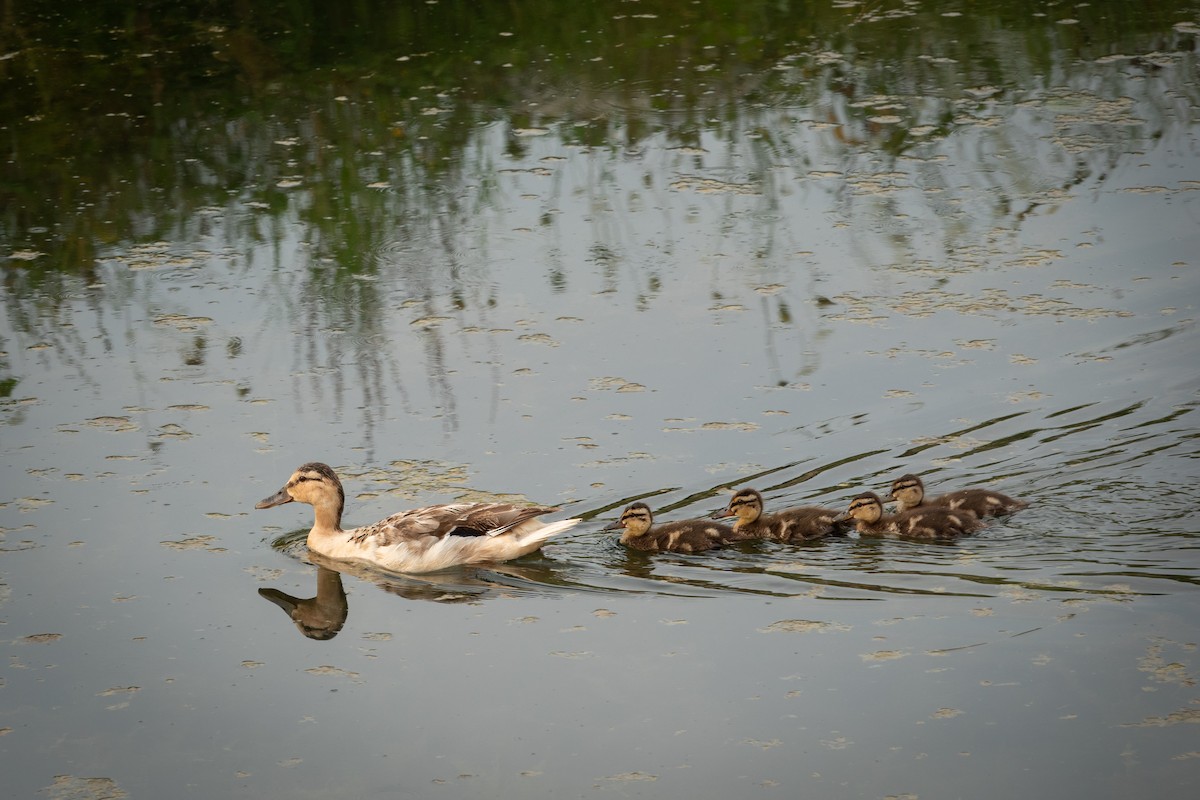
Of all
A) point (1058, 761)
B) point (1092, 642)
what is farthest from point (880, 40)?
point (1058, 761)

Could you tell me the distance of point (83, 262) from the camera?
9727mm

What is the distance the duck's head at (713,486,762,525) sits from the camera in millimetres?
6664

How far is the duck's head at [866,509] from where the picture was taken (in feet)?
22.2

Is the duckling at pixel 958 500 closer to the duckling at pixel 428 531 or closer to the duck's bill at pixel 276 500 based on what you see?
the duckling at pixel 428 531

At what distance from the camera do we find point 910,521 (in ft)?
21.9

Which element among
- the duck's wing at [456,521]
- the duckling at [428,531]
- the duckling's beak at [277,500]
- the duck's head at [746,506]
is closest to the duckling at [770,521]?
the duck's head at [746,506]

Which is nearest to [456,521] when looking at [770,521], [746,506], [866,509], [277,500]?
[277,500]

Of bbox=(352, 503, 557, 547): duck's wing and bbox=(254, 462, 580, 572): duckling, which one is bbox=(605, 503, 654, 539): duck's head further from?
bbox=(352, 503, 557, 547): duck's wing

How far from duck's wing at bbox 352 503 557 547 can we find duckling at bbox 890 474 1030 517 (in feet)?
5.21

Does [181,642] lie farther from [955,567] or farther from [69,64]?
[69,64]

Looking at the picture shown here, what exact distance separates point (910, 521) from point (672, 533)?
1040 mm

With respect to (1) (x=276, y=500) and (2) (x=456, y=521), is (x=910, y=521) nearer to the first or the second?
(2) (x=456, y=521)

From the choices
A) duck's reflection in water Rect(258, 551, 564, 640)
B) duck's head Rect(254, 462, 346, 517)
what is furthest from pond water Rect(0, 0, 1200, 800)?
duck's head Rect(254, 462, 346, 517)

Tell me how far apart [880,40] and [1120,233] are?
13.4 ft
